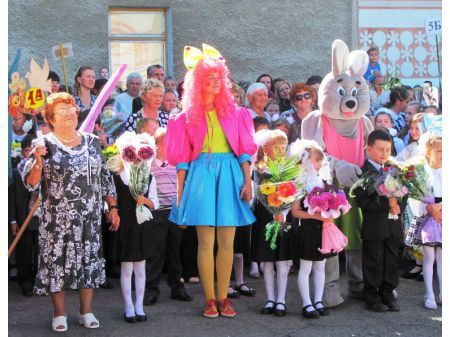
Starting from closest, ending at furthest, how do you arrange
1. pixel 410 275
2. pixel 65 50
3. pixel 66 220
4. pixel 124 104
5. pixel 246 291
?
1. pixel 66 220
2. pixel 246 291
3. pixel 410 275
4. pixel 65 50
5. pixel 124 104

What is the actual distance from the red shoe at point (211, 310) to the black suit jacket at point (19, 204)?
6.19 feet

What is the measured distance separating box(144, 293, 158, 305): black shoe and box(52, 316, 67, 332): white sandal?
937 millimetres

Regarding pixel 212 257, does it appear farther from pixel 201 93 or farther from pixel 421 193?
pixel 421 193

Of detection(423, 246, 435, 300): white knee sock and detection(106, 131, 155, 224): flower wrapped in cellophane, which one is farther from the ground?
detection(106, 131, 155, 224): flower wrapped in cellophane

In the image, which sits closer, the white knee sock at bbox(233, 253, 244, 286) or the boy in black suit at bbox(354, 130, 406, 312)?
the boy in black suit at bbox(354, 130, 406, 312)

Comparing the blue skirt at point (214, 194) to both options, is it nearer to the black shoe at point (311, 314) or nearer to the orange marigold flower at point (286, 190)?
the orange marigold flower at point (286, 190)

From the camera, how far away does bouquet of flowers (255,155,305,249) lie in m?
6.09

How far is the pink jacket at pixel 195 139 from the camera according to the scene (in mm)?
6211

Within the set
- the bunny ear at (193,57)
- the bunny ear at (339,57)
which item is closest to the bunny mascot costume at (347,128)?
the bunny ear at (339,57)

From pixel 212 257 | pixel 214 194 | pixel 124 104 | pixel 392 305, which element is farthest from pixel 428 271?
pixel 124 104

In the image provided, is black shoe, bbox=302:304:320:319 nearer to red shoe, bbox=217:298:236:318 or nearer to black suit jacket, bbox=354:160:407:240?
red shoe, bbox=217:298:236:318

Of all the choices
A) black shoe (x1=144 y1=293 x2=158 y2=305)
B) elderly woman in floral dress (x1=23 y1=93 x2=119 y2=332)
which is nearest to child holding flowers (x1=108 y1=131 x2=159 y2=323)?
Answer: elderly woman in floral dress (x1=23 y1=93 x2=119 y2=332)

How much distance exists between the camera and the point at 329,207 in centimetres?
618

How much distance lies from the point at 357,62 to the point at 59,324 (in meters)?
3.51
